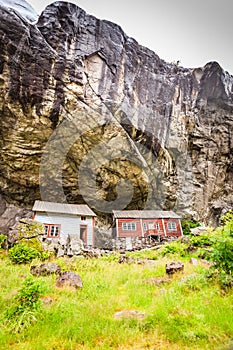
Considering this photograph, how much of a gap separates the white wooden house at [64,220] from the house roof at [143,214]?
178 inches


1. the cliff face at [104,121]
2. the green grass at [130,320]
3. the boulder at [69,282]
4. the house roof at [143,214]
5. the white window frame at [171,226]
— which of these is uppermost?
the cliff face at [104,121]

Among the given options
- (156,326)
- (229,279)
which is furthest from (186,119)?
(156,326)

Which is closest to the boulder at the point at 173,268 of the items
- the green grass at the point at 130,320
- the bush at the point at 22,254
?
the green grass at the point at 130,320

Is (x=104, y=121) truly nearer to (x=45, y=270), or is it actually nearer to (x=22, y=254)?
(x=22, y=254)

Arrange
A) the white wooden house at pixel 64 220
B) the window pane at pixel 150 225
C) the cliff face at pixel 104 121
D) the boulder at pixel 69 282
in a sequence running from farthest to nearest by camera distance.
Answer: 1. the window pane at pixel 150 225
2. the cliff face at pixel 104 121
3. the white wooden house at pixel 64 220
4. the boulder at pixel 69 282

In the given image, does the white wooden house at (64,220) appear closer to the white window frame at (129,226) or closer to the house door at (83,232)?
the house door at (83,232)

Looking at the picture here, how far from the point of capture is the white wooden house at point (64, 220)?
22291 millimetres

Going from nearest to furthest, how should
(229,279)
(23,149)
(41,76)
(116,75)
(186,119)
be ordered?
1. (229,279)
2. (41,76)
3. (23,149)
4. (116,75)
5. (186,119)

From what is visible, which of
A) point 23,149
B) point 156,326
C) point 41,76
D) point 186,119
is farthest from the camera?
point 186,119

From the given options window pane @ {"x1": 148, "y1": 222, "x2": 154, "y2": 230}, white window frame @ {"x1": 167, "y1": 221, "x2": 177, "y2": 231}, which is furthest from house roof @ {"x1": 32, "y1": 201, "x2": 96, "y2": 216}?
white window frame @ {"x1": 167, "y1": 221, "x2": 177, "y2": 231}

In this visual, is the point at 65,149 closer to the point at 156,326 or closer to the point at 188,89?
the point at 188,89

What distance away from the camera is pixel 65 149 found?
81.6 ft

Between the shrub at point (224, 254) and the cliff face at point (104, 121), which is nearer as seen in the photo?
the shrub at point (224, 254)

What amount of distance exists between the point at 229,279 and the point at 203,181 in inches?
1070
